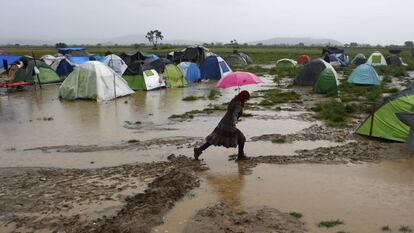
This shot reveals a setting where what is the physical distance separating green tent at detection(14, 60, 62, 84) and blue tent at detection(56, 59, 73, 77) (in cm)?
340

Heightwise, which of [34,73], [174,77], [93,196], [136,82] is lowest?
[93,196]

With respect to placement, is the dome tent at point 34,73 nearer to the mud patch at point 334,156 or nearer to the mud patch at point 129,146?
the mud patch at point 129,146

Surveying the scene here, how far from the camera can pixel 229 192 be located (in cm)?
784

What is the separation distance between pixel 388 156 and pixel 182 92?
607 inches

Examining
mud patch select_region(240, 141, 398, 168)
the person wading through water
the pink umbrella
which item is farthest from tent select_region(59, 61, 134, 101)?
mud patch select_region(240, 141, 398, 168)

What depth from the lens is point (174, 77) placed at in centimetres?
2642

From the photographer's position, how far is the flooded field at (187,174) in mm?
6758

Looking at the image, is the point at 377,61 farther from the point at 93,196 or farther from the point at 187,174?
the point at 93,196

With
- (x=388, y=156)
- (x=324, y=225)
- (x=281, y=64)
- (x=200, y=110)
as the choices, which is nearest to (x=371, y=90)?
(x=200, y=110)

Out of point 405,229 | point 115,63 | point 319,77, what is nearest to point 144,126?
point 405,229

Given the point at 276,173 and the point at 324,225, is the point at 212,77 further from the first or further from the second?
the point at 324,225

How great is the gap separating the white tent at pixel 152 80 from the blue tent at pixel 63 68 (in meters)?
10.0

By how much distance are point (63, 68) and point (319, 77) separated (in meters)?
19.9

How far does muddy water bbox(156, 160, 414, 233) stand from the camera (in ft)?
21.6
